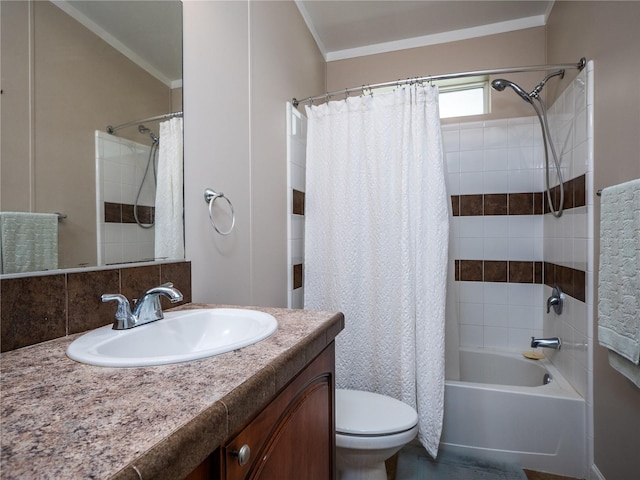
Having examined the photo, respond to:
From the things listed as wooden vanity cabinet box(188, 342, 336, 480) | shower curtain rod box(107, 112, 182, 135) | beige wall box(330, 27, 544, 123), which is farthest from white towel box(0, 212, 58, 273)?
beige wall box(330, 27, 544, 123)

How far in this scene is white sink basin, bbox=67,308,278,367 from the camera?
24.2 inches

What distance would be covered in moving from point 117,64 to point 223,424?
980mm

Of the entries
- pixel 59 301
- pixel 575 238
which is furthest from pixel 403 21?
pixel 59 301

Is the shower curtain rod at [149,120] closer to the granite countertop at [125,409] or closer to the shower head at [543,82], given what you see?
the granite countertop at [125,409]

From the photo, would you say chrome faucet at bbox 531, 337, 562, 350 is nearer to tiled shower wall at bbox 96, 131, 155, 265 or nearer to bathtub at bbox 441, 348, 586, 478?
bathtub at bbox 441, 348, 586, 478

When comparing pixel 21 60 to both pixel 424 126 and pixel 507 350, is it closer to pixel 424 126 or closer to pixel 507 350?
pixel 424 126

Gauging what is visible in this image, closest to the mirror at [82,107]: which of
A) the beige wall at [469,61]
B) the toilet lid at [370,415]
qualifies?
the toilet lid at [370,415]

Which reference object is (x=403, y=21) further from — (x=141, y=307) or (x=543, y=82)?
(x=141, y=307)

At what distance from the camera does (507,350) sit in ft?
7.64

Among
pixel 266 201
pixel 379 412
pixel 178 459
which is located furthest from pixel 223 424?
pixel 266 201

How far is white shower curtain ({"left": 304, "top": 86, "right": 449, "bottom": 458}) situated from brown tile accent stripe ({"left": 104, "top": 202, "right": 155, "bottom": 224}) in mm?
1010

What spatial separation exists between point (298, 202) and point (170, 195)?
0.99 m

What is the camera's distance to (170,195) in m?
1.12

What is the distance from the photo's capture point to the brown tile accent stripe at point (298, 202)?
1.99 m
